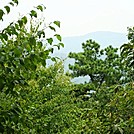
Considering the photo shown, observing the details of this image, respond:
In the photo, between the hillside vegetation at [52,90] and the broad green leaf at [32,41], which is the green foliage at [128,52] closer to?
the hillside vegetation at [52,90]

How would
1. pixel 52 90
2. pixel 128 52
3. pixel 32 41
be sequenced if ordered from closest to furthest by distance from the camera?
1. pixel 32 41
2. pixel 128 52
3. pixel 52 90

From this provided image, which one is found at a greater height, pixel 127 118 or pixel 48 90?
pixel 48 90

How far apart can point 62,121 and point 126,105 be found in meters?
7.82

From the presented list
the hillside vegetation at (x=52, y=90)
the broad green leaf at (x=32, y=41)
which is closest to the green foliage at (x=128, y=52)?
the hillside vegetation at (x=52, y=90)

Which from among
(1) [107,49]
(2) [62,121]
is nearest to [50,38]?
(2) [62,121]

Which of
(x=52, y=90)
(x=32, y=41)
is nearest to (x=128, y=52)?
(x=32, y=41)

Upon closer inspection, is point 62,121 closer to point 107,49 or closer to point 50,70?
point 50,70

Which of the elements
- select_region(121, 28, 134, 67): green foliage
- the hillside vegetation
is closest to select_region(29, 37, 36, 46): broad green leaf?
the hillside vegetation

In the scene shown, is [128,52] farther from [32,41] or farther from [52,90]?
[52,90]

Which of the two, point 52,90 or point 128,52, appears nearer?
point 128,52

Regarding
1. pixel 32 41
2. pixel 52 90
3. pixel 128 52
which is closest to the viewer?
pixel 32 41

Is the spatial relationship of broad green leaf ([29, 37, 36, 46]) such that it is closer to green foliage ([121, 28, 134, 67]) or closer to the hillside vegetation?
the hillside vegetation

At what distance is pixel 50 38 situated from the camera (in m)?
2.96

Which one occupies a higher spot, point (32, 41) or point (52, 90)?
point (52, 90)
